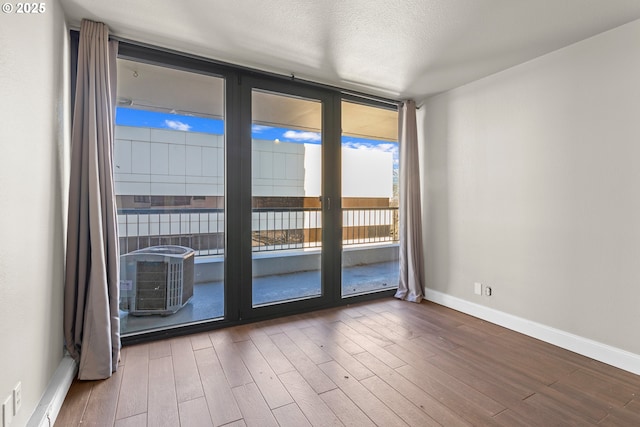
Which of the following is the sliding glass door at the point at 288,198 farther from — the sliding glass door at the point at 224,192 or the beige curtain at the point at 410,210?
the beige curtain at the point at 410,210

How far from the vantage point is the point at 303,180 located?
333 centimetres

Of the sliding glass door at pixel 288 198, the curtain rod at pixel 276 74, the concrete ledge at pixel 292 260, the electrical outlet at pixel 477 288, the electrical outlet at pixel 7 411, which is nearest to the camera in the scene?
the electrical outlet at pixel 7 411

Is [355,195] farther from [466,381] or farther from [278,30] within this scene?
[466,381]

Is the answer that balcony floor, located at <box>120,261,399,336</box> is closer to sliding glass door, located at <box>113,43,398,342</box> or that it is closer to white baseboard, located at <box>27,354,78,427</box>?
sliding glass door, located at <box>113,43,398,342</box>

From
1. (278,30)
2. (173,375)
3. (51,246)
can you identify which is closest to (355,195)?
(278,30)

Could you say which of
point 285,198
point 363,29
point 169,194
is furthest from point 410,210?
point 169,194

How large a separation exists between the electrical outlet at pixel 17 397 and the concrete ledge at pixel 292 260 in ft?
5.17

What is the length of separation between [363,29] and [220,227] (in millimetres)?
2055

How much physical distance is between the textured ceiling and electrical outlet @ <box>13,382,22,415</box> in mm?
2196

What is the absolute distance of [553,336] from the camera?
258cm

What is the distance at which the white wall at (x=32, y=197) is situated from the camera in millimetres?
1290

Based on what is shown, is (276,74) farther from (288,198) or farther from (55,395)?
(55,395)

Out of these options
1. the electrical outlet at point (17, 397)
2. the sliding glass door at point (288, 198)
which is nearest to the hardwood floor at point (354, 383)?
the electrical outlet at point (17, 397)

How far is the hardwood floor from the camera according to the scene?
1688mm
